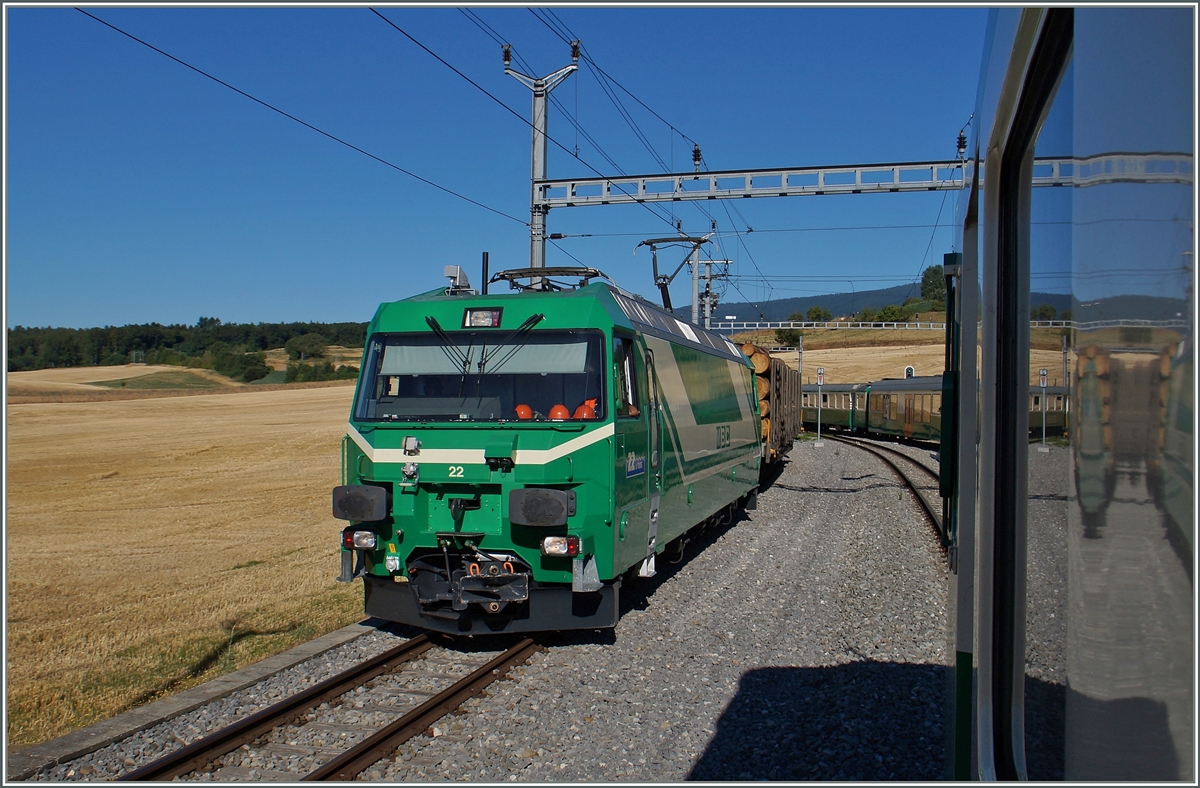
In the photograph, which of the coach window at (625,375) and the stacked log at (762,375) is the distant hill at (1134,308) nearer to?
the coach window at (625,375)

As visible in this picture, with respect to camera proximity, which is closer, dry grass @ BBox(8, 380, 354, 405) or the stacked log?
the stacked log

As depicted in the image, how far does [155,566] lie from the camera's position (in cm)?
1248

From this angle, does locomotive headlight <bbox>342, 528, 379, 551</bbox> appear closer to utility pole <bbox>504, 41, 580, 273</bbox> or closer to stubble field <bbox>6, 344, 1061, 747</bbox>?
stubble field <bbox>6, 344, 1061, 747</bbox>

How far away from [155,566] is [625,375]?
841 cm

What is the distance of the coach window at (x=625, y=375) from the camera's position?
7.86m

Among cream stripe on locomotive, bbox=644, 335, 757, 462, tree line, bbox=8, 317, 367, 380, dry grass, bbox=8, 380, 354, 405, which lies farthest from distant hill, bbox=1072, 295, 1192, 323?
tree line, bbox=8, 317, 367, 380

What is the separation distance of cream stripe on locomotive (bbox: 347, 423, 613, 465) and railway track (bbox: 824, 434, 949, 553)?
2856 millimetres

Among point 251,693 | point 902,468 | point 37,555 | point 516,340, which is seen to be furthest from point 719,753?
point 902,468

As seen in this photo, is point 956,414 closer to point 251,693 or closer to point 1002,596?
point 1002,596

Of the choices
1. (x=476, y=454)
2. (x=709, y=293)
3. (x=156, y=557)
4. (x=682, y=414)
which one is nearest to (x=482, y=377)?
(x=476, y=454)

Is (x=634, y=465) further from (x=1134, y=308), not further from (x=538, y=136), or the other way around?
(x=538, y=136)

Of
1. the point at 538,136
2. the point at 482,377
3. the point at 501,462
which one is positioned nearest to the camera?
the point at 501,462

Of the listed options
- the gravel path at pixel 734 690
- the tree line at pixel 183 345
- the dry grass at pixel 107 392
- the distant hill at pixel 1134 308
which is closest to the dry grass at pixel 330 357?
the tree line at pixel 183 345

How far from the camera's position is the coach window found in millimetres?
7861
